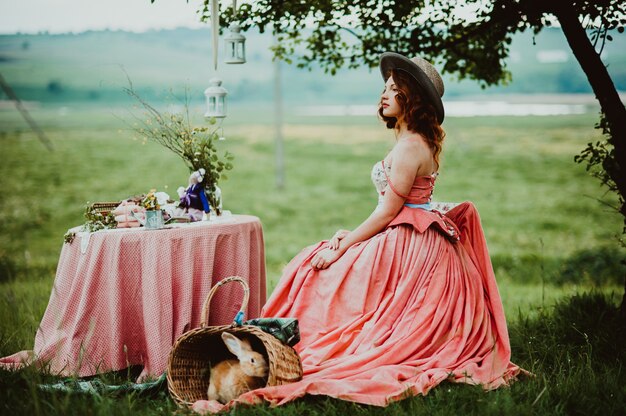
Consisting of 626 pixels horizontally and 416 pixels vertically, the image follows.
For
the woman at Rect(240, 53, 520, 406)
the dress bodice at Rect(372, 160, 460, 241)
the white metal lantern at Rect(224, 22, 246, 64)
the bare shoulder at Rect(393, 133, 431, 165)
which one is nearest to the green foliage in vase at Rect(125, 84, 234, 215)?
the white metal lantern at Rect(224, 22, 246, 64)

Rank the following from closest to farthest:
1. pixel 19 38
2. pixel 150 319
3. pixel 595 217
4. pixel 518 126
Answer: pixel 150 319, pixel 595 217, pixel 19 38, pixel 518 126

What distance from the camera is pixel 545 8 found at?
14.7 feet

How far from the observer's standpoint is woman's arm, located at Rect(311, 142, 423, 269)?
12.7 feet

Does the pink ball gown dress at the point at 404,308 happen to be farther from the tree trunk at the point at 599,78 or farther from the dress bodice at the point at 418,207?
the tree trunk at the point at 599,78

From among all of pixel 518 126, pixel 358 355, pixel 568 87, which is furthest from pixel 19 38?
pixel 358 355

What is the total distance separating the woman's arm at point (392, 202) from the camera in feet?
12.7

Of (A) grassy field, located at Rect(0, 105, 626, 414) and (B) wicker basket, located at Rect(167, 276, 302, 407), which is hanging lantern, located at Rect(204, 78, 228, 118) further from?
(B) wicker basket, located at Rect(167, 276, 302, 407)

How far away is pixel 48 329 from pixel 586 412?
3.11 meters

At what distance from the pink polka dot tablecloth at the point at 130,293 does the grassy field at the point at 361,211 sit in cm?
33

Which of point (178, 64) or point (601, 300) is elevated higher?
point (178, 64)

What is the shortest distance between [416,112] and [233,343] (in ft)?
5.52

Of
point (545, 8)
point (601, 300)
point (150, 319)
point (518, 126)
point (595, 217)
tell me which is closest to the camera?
point (150, 319)

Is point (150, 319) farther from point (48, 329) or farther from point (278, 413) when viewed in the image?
point (278, 413)

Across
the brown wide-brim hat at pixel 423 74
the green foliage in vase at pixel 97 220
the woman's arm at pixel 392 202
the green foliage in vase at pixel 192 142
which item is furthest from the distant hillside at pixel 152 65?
the woman's arm at pixel 392 202
